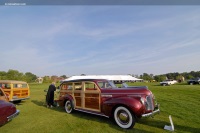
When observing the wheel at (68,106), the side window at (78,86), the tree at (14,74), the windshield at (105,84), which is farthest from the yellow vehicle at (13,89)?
the tree at (14,74)

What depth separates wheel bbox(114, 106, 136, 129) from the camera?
221 inches

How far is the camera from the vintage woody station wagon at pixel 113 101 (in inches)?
224

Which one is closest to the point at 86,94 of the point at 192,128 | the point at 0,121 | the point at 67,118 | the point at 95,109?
the point at 95,109

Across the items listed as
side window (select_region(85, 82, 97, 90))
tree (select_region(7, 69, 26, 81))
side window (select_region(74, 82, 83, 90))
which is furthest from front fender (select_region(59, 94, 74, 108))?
tree (select_region(7, 69, 26, 81))

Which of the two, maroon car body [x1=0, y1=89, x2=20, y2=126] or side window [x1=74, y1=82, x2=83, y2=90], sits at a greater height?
side window [x1=74, y1=82, x2=83, y2=90]

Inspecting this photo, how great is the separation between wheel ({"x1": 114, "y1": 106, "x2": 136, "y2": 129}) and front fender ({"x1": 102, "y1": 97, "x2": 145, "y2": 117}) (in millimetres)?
167

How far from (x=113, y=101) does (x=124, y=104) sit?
0.54 m

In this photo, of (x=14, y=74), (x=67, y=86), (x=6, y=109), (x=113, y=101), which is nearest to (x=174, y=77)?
(x=14, y=74)

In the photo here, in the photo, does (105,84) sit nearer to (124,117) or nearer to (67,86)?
(124,117)

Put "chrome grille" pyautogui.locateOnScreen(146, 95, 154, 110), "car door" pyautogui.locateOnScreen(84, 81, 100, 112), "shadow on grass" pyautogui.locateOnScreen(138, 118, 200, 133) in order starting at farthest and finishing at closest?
"car door" pyautogui.locateOnScreen(84, 81, 100, 112)
"chrome grille" pyautogui.locateOnScreen(146, 95, 154, 110)
"shadow on grass" pyautogui.locateOnScreen(138, 118, 200, 133)

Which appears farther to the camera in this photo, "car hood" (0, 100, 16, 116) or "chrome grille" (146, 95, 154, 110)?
"chrome grille" (146, 95, 154, 110)

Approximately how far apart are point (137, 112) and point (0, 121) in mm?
4801

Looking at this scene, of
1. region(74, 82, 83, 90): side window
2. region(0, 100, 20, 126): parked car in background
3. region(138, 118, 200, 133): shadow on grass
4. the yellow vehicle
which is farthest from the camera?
the yellow vehicle

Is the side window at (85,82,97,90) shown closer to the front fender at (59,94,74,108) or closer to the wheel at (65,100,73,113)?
the front fender at (59,94,74,108)
